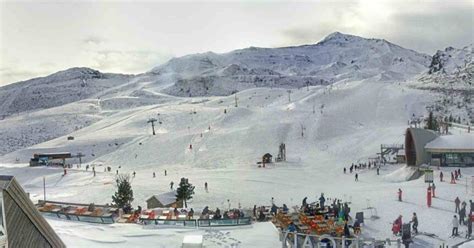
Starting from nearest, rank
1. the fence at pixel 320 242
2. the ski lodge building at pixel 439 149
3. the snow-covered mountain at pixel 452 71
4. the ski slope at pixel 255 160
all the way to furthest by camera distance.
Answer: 1. the fence at pixel 320 242
2. the ski slope at pixel 255 160
3. the ski lodge building at pixel 439 149
4. the snow-covered mountain at pixel 452 71

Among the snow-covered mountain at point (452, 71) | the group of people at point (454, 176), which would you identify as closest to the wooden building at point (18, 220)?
the group of people at point (454, 176)

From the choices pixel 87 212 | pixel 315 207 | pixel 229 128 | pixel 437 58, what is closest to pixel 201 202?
pixel 315 207

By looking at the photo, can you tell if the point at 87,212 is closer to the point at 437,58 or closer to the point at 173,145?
the point at 173,145

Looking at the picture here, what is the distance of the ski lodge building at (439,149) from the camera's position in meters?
38.7

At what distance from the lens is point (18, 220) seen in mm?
9508

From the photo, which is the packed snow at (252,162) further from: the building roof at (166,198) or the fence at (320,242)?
the building roof at (166,198)

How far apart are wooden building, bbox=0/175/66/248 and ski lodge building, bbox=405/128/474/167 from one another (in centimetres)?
3320

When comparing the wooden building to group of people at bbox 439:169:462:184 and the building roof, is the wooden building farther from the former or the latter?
group of people at bbox 439:169:462:184

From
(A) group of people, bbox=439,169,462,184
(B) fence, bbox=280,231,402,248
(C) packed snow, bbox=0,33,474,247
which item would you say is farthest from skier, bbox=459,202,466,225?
(A) group of people, bbox=439,169,462,184

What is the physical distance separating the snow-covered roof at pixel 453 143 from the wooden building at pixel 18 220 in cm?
3378

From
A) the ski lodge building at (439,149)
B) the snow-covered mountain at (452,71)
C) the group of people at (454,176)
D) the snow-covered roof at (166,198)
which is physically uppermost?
the snow-covered mountain at (452,71)

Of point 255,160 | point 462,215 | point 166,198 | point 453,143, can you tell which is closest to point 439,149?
point 453,143

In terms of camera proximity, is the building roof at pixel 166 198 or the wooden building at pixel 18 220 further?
the building roof at pixel 166 198

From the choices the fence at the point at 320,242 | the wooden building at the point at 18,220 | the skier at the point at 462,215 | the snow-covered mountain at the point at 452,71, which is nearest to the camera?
the wooden building at the point at 18,220
